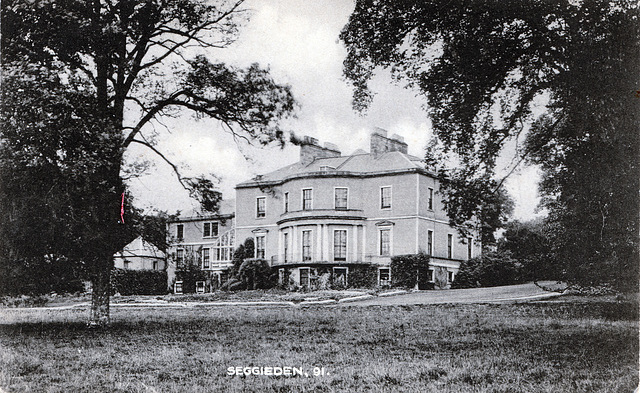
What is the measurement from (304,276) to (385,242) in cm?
332

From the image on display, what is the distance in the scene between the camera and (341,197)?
74.2ft

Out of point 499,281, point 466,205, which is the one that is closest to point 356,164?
point 499,281

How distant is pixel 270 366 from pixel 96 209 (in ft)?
14.1

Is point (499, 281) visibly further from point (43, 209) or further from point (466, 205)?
point (43, 209)

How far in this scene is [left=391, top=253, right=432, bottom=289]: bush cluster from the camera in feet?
64.0

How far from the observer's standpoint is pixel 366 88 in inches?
367

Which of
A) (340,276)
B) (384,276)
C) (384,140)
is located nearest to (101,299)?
(384,140)

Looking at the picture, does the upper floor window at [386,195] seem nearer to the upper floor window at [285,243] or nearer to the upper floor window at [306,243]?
the upper floor window at [285,243]

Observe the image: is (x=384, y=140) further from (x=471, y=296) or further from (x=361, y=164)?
(x=361, y=164)

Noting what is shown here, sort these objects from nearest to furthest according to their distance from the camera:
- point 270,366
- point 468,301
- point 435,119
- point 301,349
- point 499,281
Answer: point 270,366
point 301,349
point 435,119
point 468,301
point 499,281

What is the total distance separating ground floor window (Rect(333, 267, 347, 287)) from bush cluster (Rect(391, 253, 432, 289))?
181cm

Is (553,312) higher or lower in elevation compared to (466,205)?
lower

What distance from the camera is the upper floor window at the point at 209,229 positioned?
12.7 m

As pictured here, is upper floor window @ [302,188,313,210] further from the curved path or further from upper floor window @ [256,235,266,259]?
the curved path
